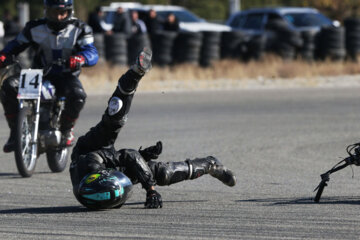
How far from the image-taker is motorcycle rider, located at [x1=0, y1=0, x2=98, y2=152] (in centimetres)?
895

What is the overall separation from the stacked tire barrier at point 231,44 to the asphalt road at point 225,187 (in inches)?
295

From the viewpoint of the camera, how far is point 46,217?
6426mm

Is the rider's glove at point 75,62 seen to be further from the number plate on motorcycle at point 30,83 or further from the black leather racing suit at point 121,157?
the black leather racing suit at point 121,157

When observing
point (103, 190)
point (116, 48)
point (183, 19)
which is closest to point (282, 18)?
point (183, 19)

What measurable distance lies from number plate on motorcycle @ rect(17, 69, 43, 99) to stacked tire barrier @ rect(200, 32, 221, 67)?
46.7 ft

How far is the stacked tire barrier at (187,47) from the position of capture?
2247 centimetres

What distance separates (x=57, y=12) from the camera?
8953 mm

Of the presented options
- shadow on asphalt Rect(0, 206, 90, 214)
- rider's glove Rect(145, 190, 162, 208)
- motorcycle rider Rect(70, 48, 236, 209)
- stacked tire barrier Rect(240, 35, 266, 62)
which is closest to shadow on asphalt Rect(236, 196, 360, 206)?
motorcycle rider Rect(70, 48, 236, 209)

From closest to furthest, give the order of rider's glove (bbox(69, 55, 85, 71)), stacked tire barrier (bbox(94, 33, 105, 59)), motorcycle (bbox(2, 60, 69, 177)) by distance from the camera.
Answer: motorcycle (bbox(2, 60, 69, 177)) < rider's glove (bbox(69, 55, 85, 71)) < stacked tire barrier (bbox(94, 33, 105, 59))

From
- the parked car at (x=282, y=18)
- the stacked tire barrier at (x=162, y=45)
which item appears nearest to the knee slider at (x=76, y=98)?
the stacked tire barrier at (x=162, y=45)

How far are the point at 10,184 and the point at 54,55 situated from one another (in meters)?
1.48

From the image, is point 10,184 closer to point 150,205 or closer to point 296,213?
point 150,205

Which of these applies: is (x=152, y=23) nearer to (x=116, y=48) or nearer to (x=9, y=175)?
(x=116, y=48)

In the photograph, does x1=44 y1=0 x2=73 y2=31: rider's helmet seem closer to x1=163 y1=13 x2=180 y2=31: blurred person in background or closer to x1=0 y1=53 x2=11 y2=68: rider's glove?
x1=0 y1=53 x2=11 y2=68: rider's glove
